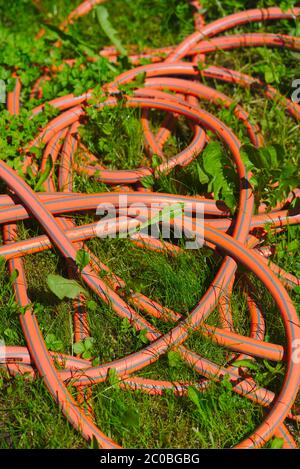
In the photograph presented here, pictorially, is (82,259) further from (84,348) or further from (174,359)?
(174,359)

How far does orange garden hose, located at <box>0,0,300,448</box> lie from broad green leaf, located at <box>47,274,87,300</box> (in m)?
0.07

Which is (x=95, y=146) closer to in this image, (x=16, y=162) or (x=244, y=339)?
(x=16, y=162)

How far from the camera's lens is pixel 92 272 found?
2.54 m

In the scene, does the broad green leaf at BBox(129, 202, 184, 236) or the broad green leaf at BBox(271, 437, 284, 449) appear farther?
the broad green leaf at BBox(129, 202, 184, 236)

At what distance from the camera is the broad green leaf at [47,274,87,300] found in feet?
7.95
